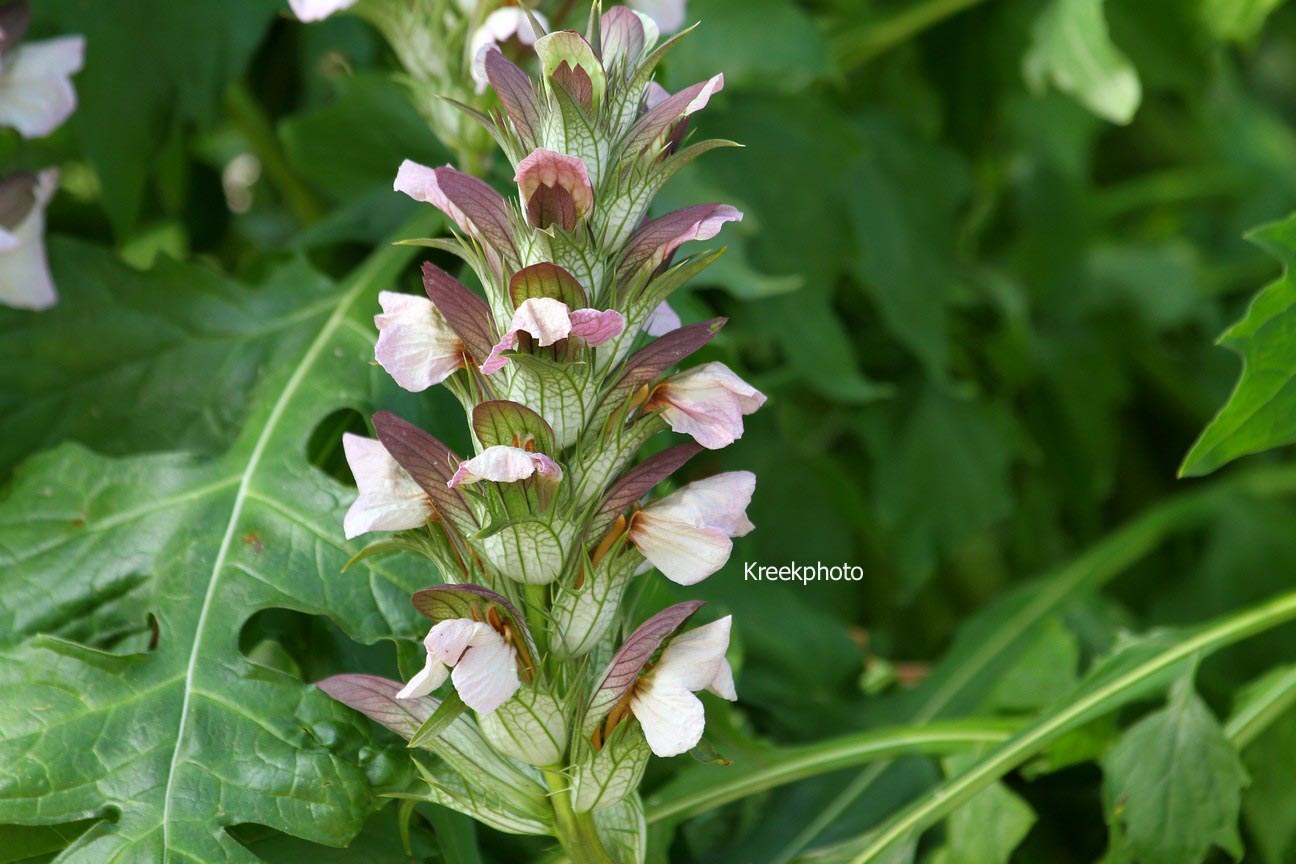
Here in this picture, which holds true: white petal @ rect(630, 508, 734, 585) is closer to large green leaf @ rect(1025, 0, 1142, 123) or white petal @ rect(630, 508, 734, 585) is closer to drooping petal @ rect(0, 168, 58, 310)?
drooping petal @ rect(0, 168, 58, 310)

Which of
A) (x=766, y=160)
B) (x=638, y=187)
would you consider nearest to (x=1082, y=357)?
(x=766, y=160)

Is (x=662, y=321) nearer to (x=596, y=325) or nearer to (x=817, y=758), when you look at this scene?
(x=596, y=325)

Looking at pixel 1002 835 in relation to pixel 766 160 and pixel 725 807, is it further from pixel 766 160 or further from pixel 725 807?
pixel 766 160

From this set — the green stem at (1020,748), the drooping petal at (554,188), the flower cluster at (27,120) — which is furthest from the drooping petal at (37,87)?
the green stem at (1020,748)

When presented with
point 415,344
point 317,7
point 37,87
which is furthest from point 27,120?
point 415,344

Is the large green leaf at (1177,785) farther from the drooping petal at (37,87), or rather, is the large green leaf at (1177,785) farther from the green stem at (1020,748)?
the drooping petal at (37,87)

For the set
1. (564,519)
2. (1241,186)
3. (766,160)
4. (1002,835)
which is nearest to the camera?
(564,519)
